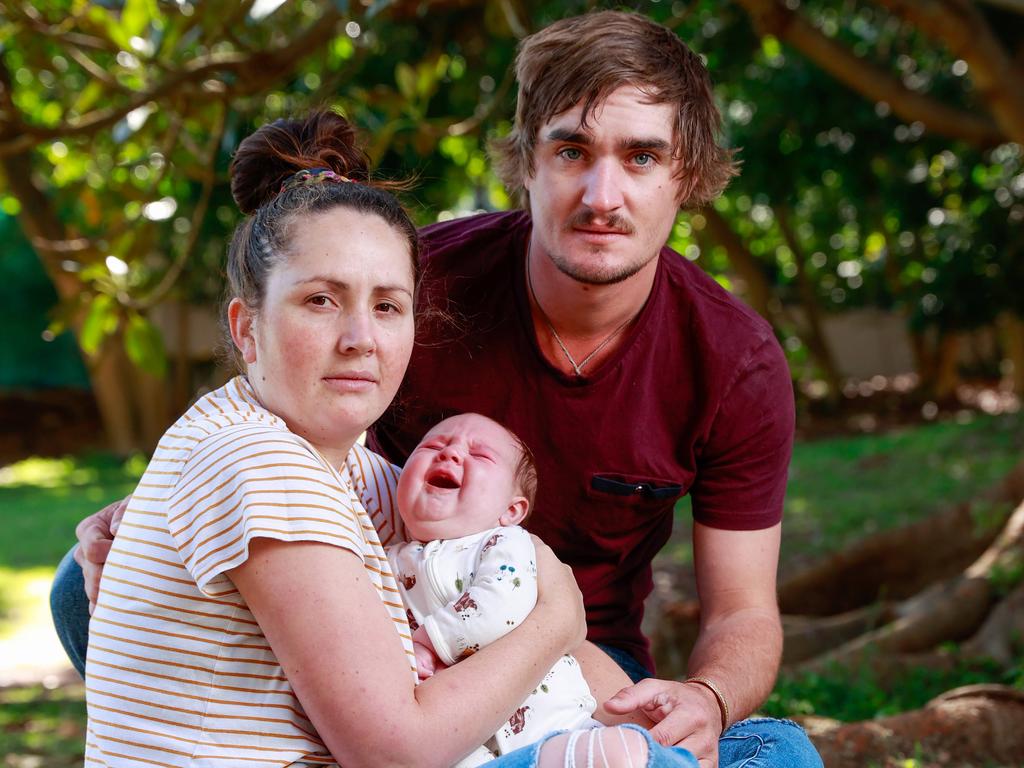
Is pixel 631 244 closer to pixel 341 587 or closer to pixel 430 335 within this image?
pixel 430 335

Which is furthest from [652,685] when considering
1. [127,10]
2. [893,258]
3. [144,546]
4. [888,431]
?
[893,258]

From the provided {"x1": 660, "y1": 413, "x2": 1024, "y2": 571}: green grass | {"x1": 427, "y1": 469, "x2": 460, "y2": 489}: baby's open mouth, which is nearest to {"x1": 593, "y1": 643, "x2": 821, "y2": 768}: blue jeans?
{"x1": 427, "y1": 469, "x2": 460, "y2": 489}: baby's open mouth

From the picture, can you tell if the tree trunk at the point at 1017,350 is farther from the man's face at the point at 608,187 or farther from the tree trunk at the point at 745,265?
the man's face at the point at 608,187

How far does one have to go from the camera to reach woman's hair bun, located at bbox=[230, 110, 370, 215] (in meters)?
2.32

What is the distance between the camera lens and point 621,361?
A: 2.82 meters

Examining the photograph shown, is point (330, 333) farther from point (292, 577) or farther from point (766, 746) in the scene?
point (766, 746)

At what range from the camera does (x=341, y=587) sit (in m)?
1.76

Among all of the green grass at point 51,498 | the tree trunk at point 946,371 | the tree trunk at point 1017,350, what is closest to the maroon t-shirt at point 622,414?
the green grass at point 51,498

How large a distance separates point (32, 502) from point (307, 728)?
1057 cm

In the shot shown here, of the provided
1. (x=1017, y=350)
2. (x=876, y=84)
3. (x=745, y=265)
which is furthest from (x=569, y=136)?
(x=1017, y=350)

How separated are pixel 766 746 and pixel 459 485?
783mm

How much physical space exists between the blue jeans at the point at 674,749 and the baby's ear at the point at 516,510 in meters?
0.60

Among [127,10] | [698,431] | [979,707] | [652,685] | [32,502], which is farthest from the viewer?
[32,502]

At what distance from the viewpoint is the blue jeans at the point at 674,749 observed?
1863 mm
